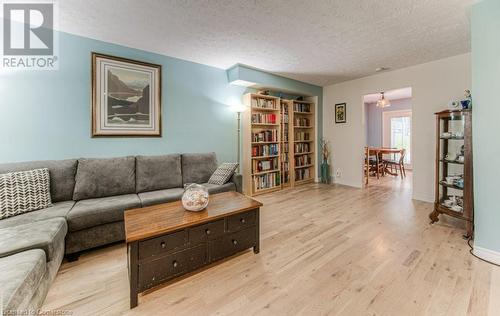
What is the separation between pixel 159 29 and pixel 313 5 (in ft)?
5.67

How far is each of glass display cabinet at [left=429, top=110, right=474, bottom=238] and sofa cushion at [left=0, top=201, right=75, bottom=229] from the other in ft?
13.1

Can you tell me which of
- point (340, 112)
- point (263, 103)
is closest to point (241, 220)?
point (263, 103)

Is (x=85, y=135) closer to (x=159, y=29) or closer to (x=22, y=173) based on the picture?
(x=22, y=173)

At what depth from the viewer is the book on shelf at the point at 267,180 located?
160 inches

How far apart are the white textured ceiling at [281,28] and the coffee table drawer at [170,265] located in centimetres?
223

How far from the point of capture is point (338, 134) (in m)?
4.84

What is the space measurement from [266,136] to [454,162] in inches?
110

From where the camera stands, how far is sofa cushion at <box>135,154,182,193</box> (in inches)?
105

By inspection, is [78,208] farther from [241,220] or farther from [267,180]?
[267,180]

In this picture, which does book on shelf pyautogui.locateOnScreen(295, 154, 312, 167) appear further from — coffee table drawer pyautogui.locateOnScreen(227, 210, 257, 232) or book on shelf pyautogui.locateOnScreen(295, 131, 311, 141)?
coffee table drawer pyautogui.locateOnScreen(227, 210, 257, 232)

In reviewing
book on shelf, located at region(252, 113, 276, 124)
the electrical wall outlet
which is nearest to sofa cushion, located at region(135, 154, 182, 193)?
book on shelf, located at region(252, 113, 276, 124)

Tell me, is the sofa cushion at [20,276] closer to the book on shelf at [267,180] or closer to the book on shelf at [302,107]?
the book on shelf at [267,180]

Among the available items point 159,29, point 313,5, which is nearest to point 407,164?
point 313,5

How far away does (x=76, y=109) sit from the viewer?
2518 millimetres
